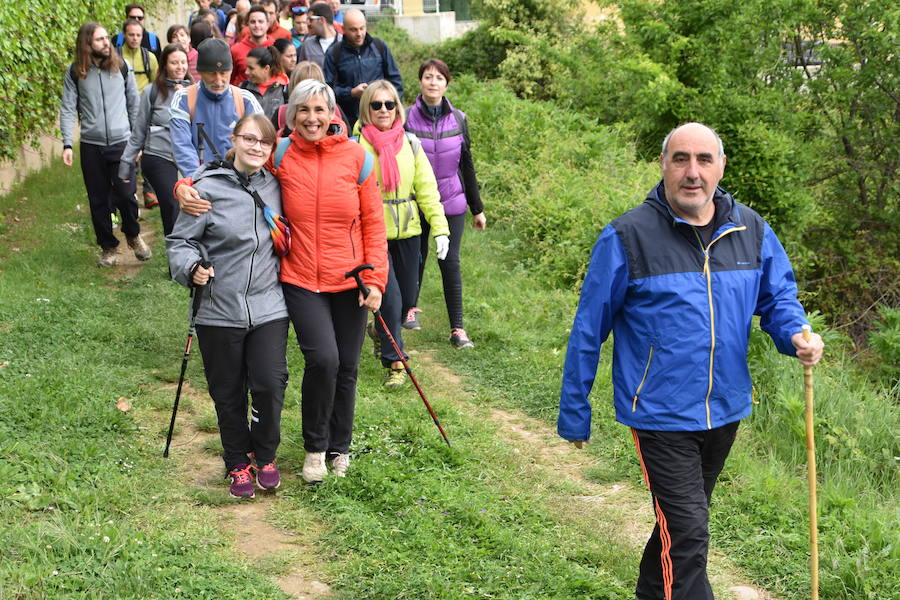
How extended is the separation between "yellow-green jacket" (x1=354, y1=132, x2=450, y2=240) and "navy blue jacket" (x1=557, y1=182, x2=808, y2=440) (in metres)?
3.27

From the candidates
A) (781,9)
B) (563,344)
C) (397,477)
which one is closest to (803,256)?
(781,9)

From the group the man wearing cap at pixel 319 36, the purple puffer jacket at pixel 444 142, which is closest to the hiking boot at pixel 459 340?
the purple puffer jacket at pixel 444 142

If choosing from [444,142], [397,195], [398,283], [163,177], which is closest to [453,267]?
[398,283]

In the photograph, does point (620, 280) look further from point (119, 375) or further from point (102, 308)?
point (102, 308)

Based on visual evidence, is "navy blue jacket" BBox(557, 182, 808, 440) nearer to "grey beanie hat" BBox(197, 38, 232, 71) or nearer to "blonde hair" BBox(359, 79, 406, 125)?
"blonde hair" BBox(359, 79, 406, 125)

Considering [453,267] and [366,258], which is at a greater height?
[366,258]

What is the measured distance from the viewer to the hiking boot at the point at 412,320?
8.56 m

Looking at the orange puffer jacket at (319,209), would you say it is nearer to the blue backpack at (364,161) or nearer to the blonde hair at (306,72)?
the blue backpack at (364,161)

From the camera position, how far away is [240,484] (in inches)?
218

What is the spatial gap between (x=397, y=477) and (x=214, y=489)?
1.03 m

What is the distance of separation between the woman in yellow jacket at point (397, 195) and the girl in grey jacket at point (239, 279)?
160 centimetres

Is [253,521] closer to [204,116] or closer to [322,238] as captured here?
[322,238]

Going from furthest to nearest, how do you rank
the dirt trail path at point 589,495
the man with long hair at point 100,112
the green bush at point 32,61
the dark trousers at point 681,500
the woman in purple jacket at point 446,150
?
1. the green bush at point 32,61
2. the man with long hair at point 100,112
3. the woman in purple jacket at point 446,150
4. the dirt trail path at point 589,495
5. the dark trousers at point 681,500

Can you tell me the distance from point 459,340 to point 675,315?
4.72 meters
